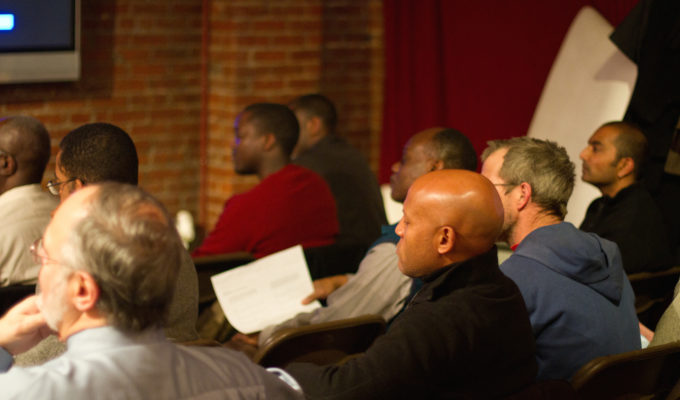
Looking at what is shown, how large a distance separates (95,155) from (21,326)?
3.44 feet

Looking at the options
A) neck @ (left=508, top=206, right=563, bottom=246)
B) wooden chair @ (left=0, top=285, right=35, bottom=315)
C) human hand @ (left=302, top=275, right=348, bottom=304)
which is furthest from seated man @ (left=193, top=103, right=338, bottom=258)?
neck @ (left=508, top=206, right=563, bottom=246)

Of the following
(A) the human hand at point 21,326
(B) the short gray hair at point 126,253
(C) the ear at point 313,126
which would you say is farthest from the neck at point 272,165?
(B) the short gray hair at point 126,253

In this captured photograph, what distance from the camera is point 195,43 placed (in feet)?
17.3

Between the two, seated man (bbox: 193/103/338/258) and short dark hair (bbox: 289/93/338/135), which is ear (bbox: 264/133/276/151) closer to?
seated man (bbox: 193/103/338/258)

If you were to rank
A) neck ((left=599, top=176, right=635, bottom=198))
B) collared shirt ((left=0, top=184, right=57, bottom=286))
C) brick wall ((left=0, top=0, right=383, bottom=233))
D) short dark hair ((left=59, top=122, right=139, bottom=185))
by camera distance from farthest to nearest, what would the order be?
brick wall ((left=0, top=0, right=383, bottom=233)) → neck ((left=599, top=176, right=635, bottom=198)) → collared shirt ((left=0, top=184, right=57, bottom=286)) → short dark hair ((left=59, top=122, right=139, bottom=185))

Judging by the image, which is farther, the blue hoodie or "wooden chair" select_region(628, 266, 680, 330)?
"wooden chair" select_region(628, 266, 680, 330)

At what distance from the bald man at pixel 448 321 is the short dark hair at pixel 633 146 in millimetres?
1906

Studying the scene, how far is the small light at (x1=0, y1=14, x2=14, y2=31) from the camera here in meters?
4.41

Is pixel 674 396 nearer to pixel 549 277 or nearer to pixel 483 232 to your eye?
pixel 549 277

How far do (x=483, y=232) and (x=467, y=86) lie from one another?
3.46 m

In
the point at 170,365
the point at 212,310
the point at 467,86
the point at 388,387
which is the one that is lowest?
the point at 212,310

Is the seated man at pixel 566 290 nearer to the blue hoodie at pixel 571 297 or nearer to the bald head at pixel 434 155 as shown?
the blue hoodie at pixel 571 297

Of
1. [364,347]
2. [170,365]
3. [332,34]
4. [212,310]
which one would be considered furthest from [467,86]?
[170,365]

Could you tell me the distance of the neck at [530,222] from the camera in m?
2.61
